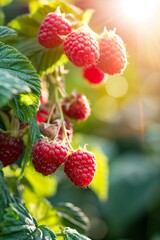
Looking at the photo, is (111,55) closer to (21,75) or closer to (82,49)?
(82,49)

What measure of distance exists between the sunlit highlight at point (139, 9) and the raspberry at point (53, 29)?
1.61 metres

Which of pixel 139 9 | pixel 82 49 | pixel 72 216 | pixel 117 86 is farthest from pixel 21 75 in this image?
pixel 117 86

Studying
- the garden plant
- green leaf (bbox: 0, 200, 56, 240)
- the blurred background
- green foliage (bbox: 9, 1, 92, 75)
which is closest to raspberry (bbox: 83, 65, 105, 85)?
the garden plant

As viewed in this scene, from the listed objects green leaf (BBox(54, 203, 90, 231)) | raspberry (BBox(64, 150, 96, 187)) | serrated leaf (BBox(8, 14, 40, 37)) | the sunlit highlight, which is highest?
serrated leaf (BBox(8, 14, 40, 37))

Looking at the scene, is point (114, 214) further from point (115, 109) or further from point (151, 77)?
point (151, 77)

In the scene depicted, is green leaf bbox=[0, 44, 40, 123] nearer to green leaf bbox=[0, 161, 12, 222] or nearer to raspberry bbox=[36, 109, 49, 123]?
green leaf bbox=[0, 161, 12, 222]

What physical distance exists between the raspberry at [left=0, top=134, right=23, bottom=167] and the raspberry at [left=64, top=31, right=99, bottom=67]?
27 centimetres

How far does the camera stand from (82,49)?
1523 mm

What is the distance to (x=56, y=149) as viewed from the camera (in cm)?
151

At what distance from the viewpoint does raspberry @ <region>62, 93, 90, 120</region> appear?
185 cm

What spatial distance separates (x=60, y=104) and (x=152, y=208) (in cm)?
252

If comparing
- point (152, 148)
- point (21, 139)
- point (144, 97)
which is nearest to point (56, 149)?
point (21, 139)

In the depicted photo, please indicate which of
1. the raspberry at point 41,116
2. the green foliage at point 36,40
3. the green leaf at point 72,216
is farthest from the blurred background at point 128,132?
the raspberry at point 41,116

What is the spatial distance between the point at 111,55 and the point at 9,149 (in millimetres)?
363
